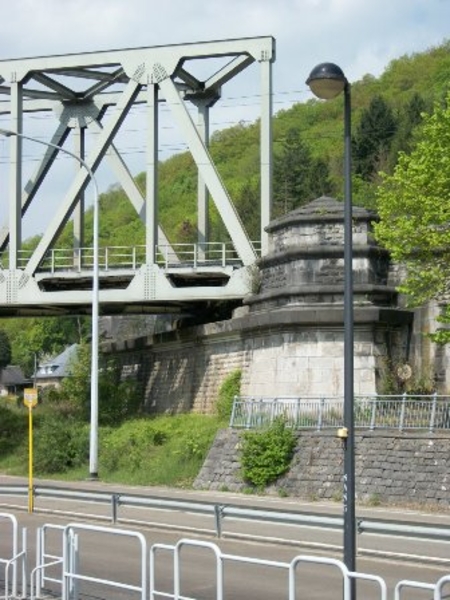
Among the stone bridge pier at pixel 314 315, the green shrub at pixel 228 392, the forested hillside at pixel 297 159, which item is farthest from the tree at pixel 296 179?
the stone bridge pier at pixel 314 315

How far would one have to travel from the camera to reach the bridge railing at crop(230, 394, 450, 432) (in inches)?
1057

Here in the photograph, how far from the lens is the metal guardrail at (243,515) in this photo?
16.4 m

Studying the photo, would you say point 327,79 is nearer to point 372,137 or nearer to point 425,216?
point 425,216

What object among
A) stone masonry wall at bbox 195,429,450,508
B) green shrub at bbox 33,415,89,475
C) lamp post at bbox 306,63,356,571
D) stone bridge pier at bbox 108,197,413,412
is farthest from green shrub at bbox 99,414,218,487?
lamp post at bbox 306,63,356,571

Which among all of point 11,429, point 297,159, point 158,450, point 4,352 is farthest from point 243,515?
point 4,352

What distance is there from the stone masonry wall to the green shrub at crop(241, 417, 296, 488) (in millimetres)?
252

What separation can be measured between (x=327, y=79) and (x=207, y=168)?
104ft

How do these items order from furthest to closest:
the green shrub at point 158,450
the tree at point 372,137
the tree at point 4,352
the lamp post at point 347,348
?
the tree at point 4,352 → the tree at point 372,137 → the green shrub at point 158,450 → the lamp post at point 347,348

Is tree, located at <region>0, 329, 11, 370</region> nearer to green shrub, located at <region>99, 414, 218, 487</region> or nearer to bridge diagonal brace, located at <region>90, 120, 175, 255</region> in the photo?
bridge diagonal brace, located at <region>90, 120, 175, 255</region>

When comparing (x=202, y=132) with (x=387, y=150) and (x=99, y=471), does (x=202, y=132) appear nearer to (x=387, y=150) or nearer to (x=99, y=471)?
(x=99, y=471)

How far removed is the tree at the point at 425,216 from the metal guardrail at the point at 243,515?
1044cm

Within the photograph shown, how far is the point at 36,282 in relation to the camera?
43.6 metres

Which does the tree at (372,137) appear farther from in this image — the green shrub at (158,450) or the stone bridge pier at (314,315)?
the green shrub at (158,450)

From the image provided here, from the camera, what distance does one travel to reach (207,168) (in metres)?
42.4
